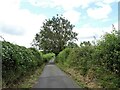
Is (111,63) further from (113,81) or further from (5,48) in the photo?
(5,48)

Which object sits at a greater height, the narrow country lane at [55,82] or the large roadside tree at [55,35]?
the large roadside tree at [55,35]

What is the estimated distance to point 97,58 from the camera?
1423cm

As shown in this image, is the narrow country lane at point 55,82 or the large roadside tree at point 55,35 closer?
the narrow country lane at point 55,82

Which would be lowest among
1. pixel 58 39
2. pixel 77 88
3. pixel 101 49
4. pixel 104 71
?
pixel 77 88

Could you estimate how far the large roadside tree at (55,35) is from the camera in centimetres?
6969

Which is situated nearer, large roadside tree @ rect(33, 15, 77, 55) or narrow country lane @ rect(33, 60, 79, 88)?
narrow country lane @ rect(33, 60, 79, 88)

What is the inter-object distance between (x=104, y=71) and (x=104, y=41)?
1487 mm

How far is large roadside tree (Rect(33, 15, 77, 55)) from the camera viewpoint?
2744 inches

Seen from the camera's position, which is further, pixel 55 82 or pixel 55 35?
pixel 55 35

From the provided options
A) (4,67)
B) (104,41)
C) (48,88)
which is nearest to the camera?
(4,67)

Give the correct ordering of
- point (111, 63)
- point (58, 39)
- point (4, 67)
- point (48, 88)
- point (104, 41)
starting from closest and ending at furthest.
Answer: point (4, 67) < point (111, 63) < point (104, 41) < point (48, 88) < point (58, 39)

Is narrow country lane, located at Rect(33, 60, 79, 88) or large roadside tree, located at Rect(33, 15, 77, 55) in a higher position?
large roadside tree, located at Rect(33, 15, 77, 55)

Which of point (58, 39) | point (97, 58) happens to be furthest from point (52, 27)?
point (97, 58)

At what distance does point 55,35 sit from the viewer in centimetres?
6969
